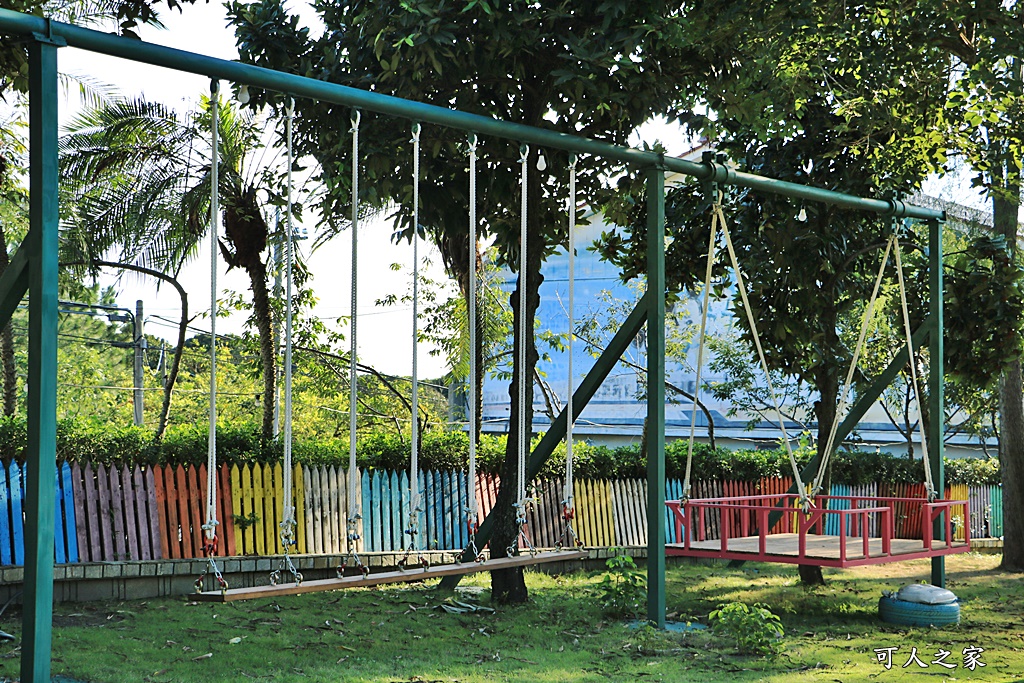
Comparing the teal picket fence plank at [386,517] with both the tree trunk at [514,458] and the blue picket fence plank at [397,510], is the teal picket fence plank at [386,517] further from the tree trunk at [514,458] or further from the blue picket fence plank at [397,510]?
the tree trunk at [514,458]

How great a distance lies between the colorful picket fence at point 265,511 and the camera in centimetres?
895

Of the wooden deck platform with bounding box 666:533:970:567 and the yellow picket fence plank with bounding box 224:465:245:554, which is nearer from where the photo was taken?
the wooden deck platform with bounding box 666:533:970:567

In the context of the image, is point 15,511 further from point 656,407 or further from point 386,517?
point 656,407

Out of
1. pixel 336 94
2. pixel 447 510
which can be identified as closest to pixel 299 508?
pixel 447 510

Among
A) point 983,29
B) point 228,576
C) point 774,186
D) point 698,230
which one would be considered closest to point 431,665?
point 228,576

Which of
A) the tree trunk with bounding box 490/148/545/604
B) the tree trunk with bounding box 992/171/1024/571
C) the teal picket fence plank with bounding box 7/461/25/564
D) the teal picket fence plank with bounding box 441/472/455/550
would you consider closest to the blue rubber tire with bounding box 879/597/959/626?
the tree trunk with bounding box 490/148/545/604

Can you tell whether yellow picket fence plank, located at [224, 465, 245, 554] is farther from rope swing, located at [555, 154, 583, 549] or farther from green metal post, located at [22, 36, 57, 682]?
green metal post, located at [22, 36, 57, 682]

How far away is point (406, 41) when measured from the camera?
7.37 metres

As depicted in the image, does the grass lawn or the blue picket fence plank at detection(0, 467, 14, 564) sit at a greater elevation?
the blue picket fence plank at detection(0, 467, 14, 564)

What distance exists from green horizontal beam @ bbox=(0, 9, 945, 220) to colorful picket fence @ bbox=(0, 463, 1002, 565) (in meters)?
2.68

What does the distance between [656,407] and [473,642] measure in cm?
244

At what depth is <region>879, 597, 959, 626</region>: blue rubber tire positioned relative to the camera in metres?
9.02

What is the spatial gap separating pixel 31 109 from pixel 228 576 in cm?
611

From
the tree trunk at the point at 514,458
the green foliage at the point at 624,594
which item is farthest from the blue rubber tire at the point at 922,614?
the tree trunk at the point at 514,458
